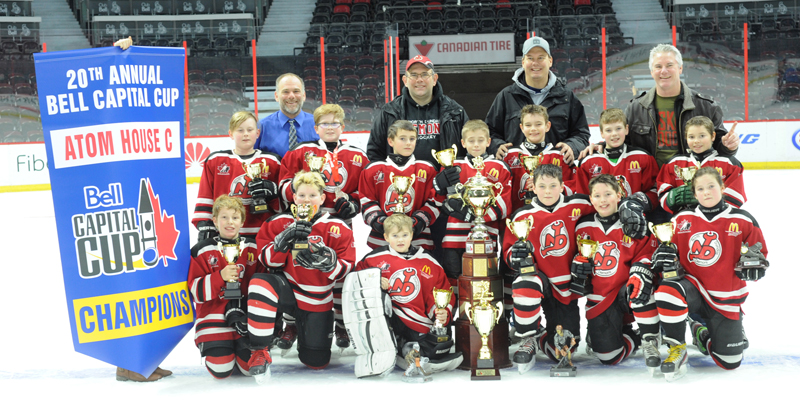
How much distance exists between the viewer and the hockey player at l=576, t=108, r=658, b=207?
3369mm

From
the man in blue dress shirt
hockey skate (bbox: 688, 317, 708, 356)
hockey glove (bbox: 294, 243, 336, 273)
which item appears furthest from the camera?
the man in blue dress shirt

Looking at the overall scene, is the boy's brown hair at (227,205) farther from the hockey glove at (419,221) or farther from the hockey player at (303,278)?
the hockey glove at (419,221)

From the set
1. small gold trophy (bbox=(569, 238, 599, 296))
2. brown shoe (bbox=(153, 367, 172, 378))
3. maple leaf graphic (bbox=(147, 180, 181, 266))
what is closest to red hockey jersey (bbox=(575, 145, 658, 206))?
small gold trophy (bbox=(569, 238, 599, 296))

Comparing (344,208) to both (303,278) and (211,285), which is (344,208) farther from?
(211,285)

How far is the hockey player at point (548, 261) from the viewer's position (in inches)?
121

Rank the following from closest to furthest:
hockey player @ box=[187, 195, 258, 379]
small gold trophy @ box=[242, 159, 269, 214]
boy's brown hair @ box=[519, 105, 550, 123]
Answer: hockey player @ box=[187, 195, 258, 379] → small gold trophy @ box=[242, 159, 269, 214] → boy's brown hair @ box=[519, 105, 550, 123]

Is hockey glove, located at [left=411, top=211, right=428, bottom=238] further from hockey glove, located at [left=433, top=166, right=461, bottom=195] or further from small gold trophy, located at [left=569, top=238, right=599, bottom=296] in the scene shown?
small gold trophy, located at [left=569, top=238, right=599, bottom=296]

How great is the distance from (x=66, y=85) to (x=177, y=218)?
71 centimetres

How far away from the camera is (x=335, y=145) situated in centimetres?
364

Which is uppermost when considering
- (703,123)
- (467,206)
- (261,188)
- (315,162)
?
(703,123)

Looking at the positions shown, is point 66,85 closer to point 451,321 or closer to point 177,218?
point 177,218

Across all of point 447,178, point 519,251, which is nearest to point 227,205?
point 447,178

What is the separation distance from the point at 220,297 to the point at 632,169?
202 centimetres

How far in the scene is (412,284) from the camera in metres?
3.12
